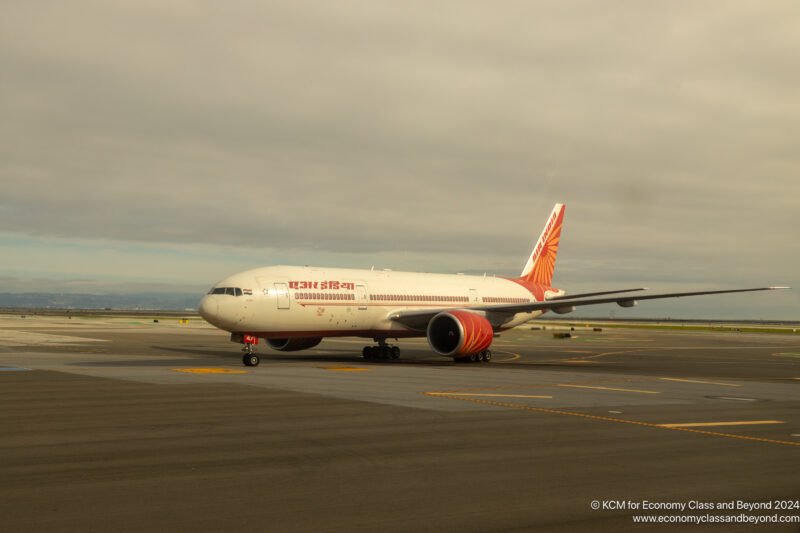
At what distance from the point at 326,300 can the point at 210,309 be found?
19.0 ft

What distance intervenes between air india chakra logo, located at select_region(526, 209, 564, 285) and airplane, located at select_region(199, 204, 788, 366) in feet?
22.1

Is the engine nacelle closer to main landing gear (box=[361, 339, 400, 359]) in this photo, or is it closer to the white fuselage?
the white fuselage

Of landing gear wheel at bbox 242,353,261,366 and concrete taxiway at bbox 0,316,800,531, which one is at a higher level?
landing gear wheel at bbox 242,353,261,366

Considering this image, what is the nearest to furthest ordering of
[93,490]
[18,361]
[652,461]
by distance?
[93,490] → [652,461] → [18,361]

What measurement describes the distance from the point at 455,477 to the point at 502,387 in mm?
13069

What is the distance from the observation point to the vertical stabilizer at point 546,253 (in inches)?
2032

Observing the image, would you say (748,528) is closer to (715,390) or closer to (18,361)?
(715,390)

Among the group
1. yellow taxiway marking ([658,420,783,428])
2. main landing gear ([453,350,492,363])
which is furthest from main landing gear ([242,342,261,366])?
yellow taxiway marking ([658,420,783,428])

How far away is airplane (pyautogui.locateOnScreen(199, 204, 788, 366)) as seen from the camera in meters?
32.8

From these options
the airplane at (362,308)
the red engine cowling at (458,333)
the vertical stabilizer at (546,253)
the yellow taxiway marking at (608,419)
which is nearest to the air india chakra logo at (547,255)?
the vertical stabilizer at (546,253)

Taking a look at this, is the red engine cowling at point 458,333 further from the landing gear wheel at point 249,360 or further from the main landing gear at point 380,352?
the landing gear wheel at point 249,360

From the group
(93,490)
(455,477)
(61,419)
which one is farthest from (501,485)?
(61,419)

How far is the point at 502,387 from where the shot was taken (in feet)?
76.6

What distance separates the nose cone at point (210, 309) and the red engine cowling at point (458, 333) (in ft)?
32.3
